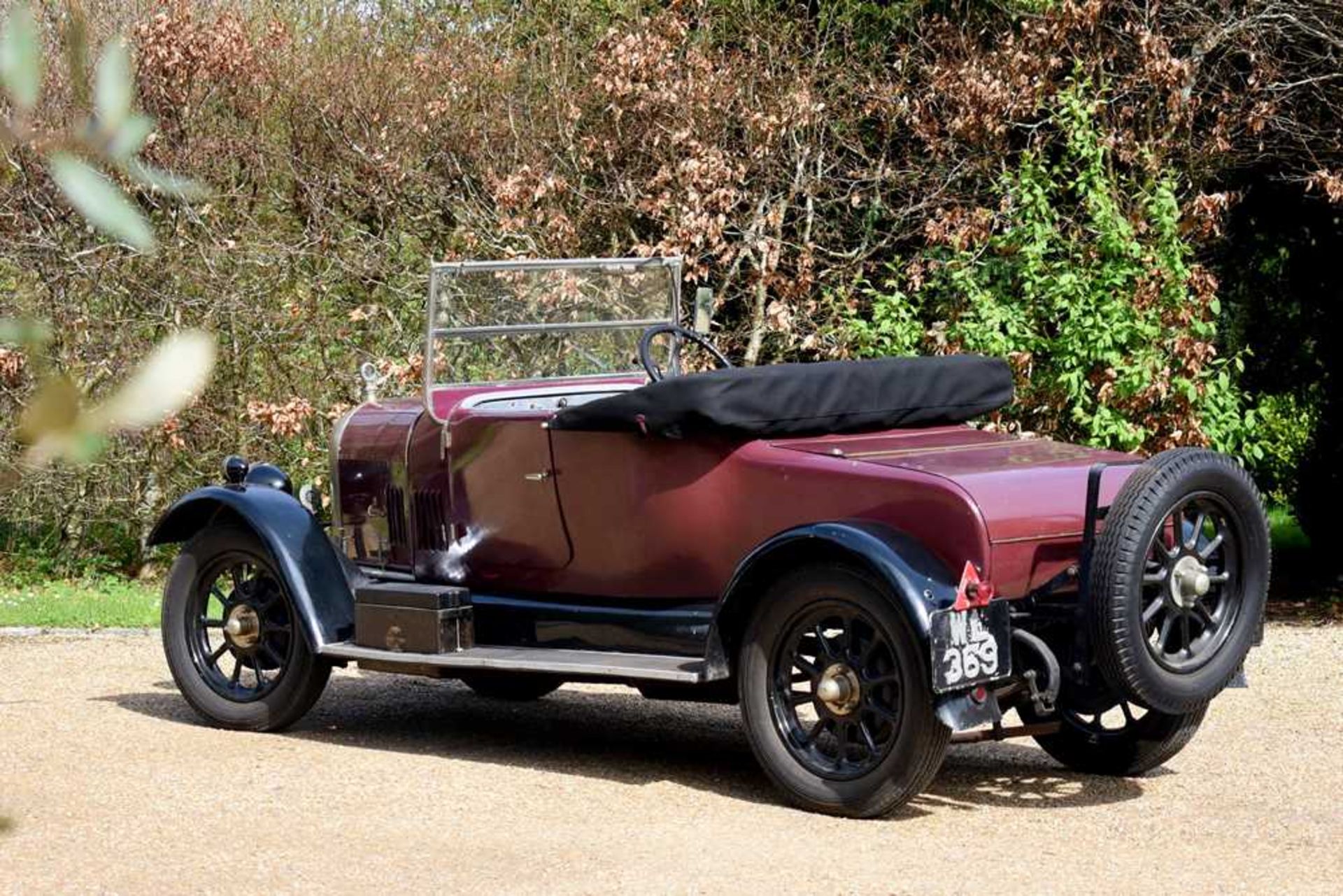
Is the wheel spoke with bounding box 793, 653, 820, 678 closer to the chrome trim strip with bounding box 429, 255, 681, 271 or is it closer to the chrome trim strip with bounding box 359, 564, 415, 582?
the chrome trim strip with bounding box 359, 564, 415, 582

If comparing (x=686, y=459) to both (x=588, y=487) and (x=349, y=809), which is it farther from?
(x=349, y=809)

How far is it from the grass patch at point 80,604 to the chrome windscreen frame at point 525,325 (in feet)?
12.2

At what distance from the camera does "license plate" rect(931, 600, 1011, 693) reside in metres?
4.81

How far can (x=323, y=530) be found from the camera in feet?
21.8

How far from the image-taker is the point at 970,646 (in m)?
4.88

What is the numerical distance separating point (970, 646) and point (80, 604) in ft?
23.4

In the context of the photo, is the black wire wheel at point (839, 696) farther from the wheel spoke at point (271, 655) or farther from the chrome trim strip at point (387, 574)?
the wheel spoke at point (271, 655)

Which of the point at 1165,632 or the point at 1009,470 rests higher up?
the point at 1009,470

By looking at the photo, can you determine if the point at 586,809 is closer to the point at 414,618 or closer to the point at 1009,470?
the point at 414,618

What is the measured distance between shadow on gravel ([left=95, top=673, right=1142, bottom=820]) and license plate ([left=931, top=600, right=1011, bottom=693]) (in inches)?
23.2

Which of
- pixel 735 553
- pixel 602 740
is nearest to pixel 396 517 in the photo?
pixel 602 740

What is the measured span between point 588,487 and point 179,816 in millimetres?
1630

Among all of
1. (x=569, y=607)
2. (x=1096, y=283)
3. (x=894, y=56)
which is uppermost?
(x=894, y=56)

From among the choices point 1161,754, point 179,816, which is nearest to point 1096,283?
point 1161,754
